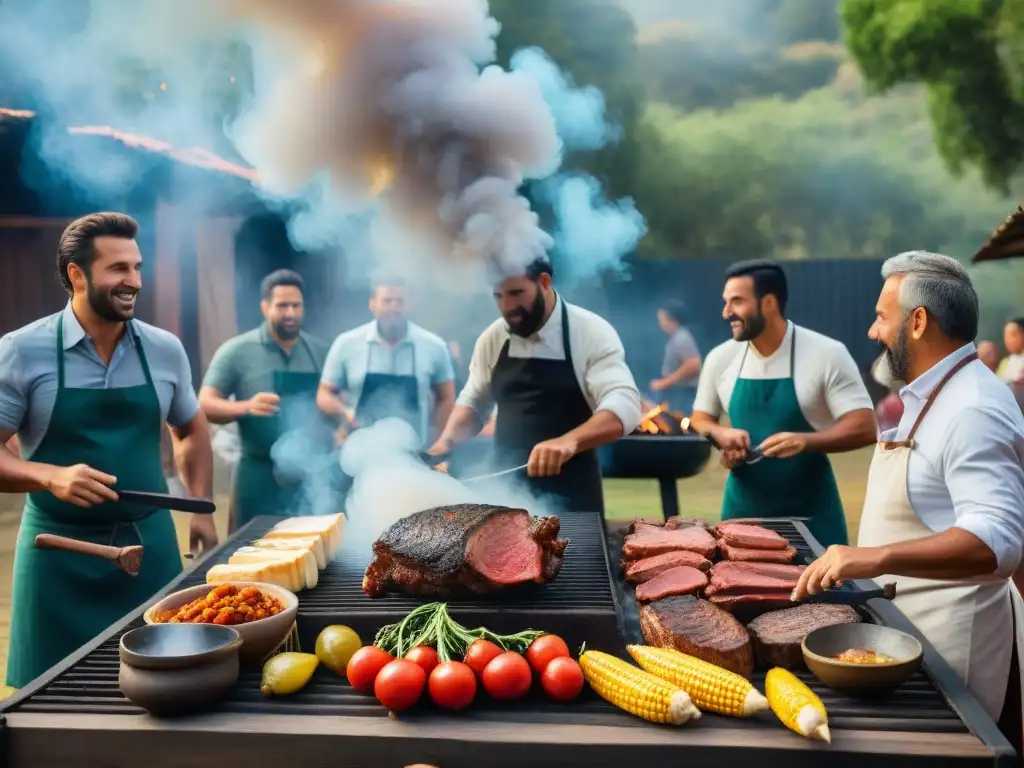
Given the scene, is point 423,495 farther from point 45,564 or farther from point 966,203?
Result: point 966,203

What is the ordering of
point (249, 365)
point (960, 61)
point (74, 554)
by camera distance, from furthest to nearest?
point (960, 61), point (249, 365), point (74, 554)

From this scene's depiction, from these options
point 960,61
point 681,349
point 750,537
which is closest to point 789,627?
point 750,537

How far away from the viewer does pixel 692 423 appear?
5.66m

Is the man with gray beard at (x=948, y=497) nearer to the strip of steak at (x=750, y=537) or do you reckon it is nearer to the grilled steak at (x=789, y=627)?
the grilled steak at (x=789, y=627)

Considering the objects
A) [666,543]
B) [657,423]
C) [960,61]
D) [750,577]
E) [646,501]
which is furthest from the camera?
[960,61]

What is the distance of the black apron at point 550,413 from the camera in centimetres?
529

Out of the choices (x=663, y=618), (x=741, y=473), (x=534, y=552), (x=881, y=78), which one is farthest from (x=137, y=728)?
(x=881, y=78)

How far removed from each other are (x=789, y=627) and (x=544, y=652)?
2.83 feet

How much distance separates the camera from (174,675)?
8.04 feet

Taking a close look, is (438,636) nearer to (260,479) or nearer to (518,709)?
(518,709)

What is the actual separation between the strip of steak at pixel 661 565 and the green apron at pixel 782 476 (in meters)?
1.70

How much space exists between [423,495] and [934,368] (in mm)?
2249

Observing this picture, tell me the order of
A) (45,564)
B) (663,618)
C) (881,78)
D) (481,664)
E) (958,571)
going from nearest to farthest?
(481,664) → (958,571) → (663,618) → (45,564) → (881,78)

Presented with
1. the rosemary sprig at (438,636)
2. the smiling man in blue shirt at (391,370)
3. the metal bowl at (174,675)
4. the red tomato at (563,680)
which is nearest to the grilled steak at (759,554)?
the rosemary sprig at (438,636)
